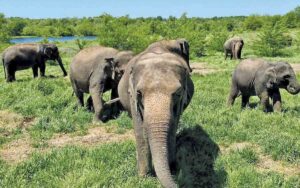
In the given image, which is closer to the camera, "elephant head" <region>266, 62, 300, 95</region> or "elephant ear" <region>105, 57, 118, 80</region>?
"elephant ear" <region>105, 57, 118, 80</region>

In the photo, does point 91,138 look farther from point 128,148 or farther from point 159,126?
point 159,126

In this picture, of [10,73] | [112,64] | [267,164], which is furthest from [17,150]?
[10,73]

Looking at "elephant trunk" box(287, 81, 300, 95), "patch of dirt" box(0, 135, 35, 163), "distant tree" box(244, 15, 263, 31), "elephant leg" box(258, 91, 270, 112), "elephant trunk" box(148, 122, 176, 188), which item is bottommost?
"patch of dirt" box(0, 135, 35, 163)

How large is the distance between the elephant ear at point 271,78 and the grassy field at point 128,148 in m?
0.74

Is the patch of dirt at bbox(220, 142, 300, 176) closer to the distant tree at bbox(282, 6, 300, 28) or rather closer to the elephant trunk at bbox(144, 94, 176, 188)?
the elephant trunk at bbox(144, 94, 176, 188)

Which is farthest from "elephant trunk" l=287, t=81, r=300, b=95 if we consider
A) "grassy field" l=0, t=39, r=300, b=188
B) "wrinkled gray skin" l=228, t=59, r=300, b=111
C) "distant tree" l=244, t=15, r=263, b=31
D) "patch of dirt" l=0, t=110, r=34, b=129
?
"distant tree" l=244, t=15, r=263, b=31

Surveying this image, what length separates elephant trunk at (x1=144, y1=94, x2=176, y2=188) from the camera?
13.4ft

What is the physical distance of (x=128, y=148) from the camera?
689 centimetres

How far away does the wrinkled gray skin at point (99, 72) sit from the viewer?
28.6 feet

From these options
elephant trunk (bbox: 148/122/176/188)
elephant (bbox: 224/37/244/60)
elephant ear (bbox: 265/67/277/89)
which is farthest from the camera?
elephant (bbox: 224/37/244/60)

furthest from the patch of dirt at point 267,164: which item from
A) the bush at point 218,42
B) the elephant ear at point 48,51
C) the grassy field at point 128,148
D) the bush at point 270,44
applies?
the bush at point 218,42

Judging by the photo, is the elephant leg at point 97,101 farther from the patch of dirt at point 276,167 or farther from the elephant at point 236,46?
the elephant at point 236,46

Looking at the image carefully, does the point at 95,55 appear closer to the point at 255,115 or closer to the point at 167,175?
the point at 255,115

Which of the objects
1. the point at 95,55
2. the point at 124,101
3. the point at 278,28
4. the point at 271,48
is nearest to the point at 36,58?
the point at 95,55
